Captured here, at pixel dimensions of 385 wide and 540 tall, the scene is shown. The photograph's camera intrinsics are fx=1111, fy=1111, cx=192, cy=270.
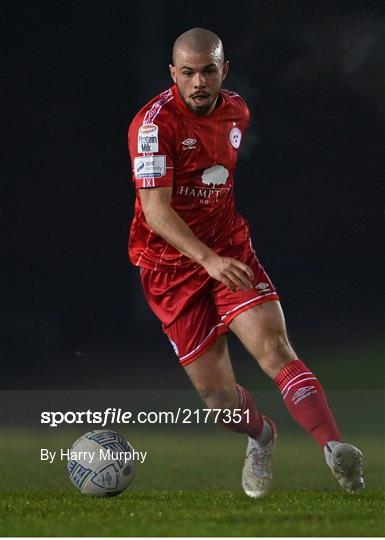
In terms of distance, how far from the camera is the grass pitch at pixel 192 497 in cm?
418

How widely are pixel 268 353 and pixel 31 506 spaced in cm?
129

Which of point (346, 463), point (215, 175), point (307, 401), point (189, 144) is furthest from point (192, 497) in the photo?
point (189, 144)

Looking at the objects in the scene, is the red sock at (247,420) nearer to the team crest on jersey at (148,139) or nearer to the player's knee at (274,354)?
the player's knee at (274,354)

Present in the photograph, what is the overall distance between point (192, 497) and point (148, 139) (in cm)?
177

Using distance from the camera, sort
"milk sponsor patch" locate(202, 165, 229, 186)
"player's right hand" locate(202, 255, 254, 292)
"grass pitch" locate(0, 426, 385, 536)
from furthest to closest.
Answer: "milk sponsor patch" locate(202, 165, 229, 186), "player's right hand" locate(202, 255, 254, 292), "grass pitch" locate(0, 426, 385, 536)

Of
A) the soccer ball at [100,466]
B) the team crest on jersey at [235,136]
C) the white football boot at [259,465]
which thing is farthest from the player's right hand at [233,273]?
the white football boot at [259,465]

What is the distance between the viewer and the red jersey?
5.30 metres

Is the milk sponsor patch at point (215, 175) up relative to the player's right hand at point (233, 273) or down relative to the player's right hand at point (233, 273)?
up

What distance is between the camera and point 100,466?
539 cm

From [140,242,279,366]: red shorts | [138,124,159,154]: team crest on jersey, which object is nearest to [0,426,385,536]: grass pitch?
[140,242,279,366]: red shorts

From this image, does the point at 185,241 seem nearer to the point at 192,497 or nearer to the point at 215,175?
the point at 215,175

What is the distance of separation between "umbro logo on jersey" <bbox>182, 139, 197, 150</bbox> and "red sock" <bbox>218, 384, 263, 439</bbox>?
4.20 ft

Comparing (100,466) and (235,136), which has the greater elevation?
(235,136)

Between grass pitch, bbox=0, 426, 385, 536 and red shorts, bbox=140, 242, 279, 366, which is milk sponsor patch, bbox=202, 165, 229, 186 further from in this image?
grass pitch, bbox=0, 426, 385, 536
